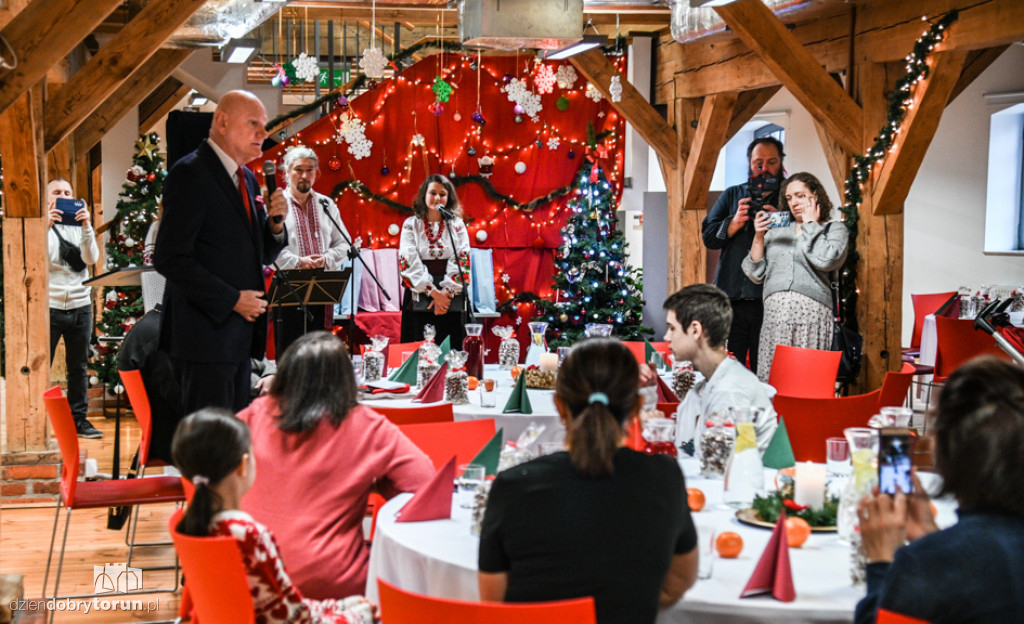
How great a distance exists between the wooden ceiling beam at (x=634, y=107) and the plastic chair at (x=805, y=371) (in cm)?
425

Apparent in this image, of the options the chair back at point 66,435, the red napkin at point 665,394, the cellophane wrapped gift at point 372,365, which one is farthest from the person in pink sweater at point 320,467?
the cellophane wrapped gift at point 372,365

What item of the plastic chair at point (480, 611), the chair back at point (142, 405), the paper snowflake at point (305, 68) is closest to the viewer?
the plastic chair at point (480, 611)

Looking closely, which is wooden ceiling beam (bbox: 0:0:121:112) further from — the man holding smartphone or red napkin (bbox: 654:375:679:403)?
red napkin (bbox: 654:375:679:403)

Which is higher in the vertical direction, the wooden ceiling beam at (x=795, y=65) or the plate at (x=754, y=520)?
the wooden ceiling beam at (x=795, y=65)

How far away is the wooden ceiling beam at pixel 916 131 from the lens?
6.26 m

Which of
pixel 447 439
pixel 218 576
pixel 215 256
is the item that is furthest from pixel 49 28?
pixel 218 576

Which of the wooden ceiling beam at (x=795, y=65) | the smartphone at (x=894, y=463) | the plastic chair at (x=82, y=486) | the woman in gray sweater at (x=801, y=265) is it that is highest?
the wooden ceiling beam at (x=795, y=65)

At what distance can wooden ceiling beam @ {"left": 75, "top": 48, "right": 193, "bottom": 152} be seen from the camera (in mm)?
9375

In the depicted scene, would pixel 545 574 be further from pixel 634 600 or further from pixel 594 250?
pixel 594 250

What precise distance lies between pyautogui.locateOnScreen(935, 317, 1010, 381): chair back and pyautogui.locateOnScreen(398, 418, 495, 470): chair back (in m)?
4.22

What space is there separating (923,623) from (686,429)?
83.0 inches

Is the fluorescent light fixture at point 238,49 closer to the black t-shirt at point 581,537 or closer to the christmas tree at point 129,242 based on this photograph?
the christmas tree at point 129,242

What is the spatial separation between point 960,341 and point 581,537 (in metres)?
5.39

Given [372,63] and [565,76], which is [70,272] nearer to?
[372,63]
